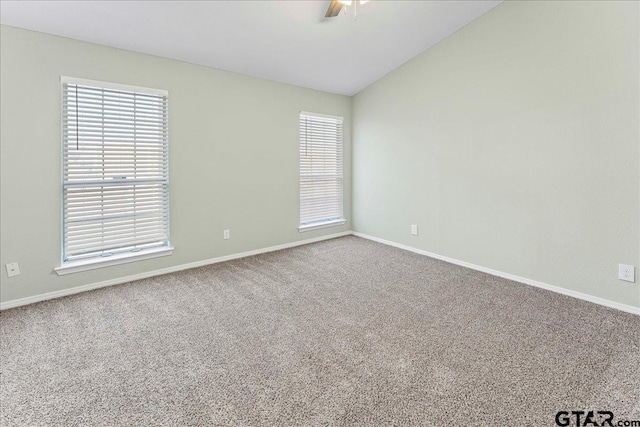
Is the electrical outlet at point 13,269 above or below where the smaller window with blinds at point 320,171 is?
below

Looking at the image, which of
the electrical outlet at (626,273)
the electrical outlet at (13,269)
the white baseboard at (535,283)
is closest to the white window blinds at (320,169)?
the white baseboard at (535,283)

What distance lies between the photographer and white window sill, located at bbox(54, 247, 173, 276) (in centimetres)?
283

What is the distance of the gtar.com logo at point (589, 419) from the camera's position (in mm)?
1364

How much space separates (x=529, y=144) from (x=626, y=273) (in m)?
1.36

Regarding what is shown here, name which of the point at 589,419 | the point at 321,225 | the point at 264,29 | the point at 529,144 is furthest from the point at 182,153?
the point at 589,419

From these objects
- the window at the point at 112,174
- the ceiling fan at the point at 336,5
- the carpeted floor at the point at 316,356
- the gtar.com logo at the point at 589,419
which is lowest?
the gtar.com logo at the point at 589,419

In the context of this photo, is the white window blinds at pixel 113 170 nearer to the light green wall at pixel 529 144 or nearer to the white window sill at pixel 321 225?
the white window sill at pixel 321 225

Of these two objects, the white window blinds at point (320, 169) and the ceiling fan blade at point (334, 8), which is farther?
the white window blinds at point (320, 169)

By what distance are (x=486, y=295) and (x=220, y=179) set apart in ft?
10.4

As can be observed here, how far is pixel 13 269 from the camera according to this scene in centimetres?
260

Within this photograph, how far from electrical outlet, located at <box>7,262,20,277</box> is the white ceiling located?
199 centimetres

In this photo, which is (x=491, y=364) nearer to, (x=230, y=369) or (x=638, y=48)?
(x=230, y=369)

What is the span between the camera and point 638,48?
2332 millimetres

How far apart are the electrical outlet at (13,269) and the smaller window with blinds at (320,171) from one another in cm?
307
